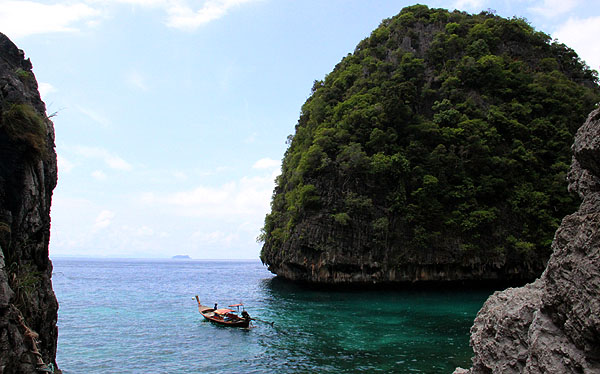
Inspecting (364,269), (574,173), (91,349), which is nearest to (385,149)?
(364,269)

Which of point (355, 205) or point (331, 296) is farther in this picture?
point (355, 205)

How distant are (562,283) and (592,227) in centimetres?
68

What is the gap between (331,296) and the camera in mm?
32156

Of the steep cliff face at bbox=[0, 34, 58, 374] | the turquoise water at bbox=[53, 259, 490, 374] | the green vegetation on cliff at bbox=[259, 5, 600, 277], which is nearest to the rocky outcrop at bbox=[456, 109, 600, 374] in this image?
the steep cliff face at bbox=[0, 34, 58, 374]

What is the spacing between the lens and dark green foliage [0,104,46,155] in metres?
8.12

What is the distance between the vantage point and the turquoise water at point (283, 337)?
48.4 feet

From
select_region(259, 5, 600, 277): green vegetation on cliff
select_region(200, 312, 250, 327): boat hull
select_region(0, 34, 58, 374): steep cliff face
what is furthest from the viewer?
select_region(259, 5, 600, 277): green vegetation on cliff

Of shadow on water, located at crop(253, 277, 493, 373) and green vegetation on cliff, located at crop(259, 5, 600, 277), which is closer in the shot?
shadow on water, located at crop(253, 277, 493, 373)

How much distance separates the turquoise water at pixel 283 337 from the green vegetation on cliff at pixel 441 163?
7249 millimetres

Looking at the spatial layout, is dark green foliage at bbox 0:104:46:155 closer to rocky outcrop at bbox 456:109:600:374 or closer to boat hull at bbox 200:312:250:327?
rocky outcrop at bbox 456:109:600:374

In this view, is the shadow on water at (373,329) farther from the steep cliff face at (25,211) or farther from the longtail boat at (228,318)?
the steep cliff face at (25,211)

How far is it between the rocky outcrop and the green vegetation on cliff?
98.6ft

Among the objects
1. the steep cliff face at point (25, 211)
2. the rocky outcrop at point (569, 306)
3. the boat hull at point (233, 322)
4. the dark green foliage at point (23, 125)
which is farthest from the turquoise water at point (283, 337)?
the dark green foliage at point (23, 125)

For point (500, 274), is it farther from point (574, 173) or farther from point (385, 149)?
point (574, 173)
